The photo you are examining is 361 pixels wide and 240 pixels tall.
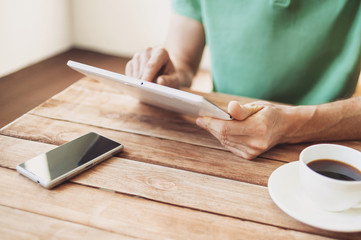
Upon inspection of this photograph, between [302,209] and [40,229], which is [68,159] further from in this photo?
[302,209]

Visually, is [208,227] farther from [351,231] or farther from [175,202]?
[351,231]

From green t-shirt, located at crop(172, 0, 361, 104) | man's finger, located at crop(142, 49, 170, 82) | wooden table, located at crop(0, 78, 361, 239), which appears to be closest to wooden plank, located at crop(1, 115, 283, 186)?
wooden table, located at crop(0, 78, 361, 239)

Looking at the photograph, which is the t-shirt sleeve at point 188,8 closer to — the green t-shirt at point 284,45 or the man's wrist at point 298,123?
the green t-shirt at point 284,45

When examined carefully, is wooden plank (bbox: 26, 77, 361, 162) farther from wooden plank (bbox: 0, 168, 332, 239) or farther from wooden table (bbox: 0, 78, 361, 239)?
wooden plank (bbox: 0, 168, 332, 239)

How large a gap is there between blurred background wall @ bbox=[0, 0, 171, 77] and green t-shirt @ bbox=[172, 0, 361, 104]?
246 centimetres

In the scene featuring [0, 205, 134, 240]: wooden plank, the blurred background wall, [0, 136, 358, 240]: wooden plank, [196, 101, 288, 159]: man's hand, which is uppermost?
[196, 101, 288, 159]: man's hand

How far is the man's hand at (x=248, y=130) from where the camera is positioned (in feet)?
2.67

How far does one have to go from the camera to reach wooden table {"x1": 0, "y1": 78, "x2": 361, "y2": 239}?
0.58 m

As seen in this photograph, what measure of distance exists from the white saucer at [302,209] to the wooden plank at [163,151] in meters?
0.05

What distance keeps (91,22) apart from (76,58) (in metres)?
0.57

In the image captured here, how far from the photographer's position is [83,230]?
0.57 meters

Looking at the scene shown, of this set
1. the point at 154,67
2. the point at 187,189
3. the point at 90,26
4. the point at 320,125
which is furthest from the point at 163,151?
the point at 90,26

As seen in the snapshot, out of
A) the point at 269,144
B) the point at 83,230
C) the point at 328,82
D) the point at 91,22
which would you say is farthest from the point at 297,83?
the point at 91,22

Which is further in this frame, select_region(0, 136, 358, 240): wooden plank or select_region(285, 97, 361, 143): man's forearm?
select_region(285, 97, 361, 143): man's forearm
